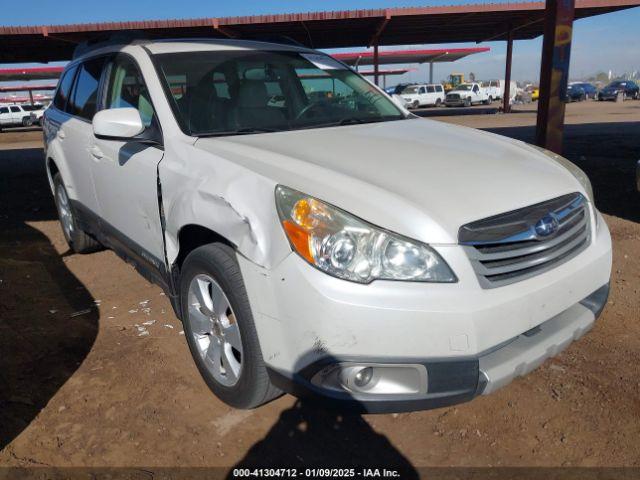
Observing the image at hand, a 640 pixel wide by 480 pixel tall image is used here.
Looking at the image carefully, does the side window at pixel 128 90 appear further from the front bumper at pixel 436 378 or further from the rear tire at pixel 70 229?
the front bumper at pixel 436 378

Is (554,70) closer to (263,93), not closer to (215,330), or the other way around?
(263,93)

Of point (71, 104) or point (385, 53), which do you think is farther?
point (385, 53)

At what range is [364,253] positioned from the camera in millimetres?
1850

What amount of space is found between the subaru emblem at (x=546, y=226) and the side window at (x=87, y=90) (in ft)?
10.3

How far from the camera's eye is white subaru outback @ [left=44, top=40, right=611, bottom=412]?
1834mm

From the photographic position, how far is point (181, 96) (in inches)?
113

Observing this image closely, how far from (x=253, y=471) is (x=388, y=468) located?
568 mm

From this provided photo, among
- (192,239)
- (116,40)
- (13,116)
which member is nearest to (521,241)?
(192,239)

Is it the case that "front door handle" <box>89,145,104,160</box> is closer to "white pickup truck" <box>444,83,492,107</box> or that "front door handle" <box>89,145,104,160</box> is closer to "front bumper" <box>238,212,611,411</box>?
"front bumper" <box>238,212,611,411</box>

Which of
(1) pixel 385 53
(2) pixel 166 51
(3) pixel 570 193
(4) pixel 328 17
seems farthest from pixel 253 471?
(1) pixel 385 53

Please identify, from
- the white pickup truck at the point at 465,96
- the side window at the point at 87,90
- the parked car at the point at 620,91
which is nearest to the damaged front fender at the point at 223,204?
the side window at the point at 87,90

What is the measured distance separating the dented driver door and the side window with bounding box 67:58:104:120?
281 mm

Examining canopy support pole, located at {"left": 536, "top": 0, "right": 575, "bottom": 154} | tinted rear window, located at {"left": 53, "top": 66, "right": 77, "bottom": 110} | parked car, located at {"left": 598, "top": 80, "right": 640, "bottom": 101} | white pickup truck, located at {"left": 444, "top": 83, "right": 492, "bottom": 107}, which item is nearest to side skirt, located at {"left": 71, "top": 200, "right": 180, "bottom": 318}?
tinted rear window, located at {"left": 53, "top": 66, "right": 77, "bottom": 110}

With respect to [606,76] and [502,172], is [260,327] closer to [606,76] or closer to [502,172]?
[502,172]
